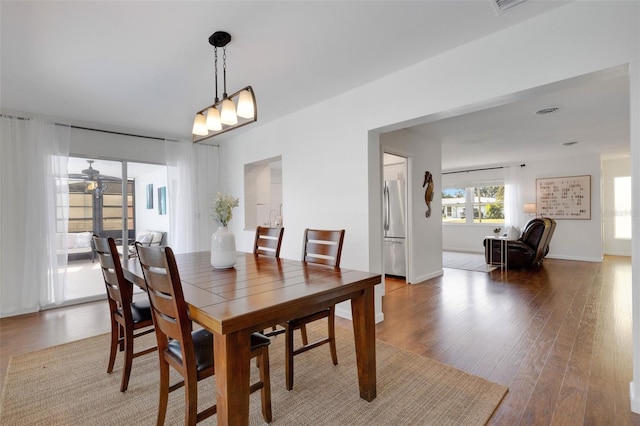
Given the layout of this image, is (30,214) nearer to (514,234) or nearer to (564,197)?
(514,234)

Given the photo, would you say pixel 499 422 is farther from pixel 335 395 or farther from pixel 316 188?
pixel 316 188

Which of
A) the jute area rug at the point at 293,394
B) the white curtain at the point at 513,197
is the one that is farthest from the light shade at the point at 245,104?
the white curtain at the point at 513,197

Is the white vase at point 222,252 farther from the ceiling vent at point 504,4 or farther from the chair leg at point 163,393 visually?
the ceiling vent at point 504,4

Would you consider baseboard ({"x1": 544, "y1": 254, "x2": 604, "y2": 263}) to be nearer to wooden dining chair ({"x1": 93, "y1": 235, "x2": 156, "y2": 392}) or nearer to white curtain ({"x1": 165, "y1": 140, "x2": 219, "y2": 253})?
white curtain ({"x1": 165, "y1": 140, "x2": 219, "y2": 253})

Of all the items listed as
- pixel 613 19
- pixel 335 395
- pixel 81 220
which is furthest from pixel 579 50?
pixel 81 220

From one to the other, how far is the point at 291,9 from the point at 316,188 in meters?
2.00

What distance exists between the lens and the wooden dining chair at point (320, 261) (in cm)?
198

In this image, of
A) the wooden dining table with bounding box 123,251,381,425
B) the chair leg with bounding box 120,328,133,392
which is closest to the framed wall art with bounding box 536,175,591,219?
the wooden dining table with bounding box 123,251,381,425

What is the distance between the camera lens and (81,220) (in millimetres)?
4145

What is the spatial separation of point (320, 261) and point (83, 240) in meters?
3.63

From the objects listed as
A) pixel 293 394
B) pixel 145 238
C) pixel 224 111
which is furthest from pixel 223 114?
pixel 145 238

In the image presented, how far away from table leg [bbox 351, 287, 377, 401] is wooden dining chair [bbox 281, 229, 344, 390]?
256mm

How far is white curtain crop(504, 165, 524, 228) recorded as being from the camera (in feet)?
25.6

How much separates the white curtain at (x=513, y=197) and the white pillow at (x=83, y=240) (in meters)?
8.86
